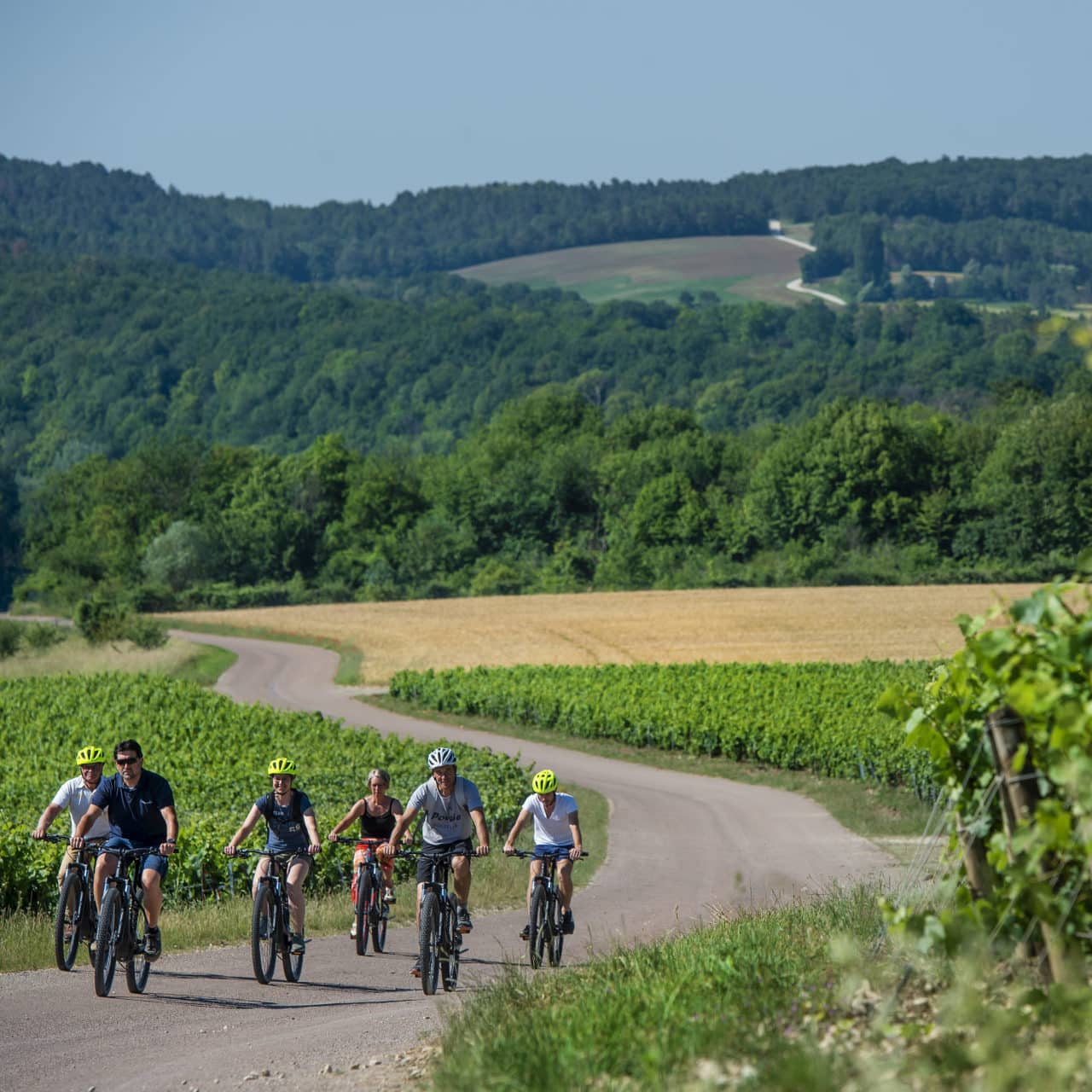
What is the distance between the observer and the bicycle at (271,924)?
12258 millimetres

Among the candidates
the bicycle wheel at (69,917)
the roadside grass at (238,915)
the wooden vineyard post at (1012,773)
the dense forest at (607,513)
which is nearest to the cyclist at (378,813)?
the roadside grass at (238,915)

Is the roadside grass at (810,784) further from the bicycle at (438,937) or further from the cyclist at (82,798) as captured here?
the cyclist at (82,798)

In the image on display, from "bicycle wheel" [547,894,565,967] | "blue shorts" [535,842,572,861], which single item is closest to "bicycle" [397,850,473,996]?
"bicycle wheel" [547,894,565,967]

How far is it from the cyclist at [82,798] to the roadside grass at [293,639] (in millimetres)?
38163

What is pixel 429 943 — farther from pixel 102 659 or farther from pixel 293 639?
pixel 293 639

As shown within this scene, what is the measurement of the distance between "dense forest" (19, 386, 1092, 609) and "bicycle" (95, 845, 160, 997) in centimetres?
7323

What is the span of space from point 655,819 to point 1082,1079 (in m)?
21.1

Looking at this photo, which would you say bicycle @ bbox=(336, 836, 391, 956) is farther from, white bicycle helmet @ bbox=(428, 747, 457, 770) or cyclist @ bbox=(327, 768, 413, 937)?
white bicycle helmet @ bbox=(428, 747, 457, 770)

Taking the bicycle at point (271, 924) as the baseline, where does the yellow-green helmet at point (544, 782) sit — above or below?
above

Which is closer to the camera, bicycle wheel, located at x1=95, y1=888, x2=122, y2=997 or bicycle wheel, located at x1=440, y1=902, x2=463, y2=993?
bicycle wheel, located at x1=95, y1=888, x2=122, y2=997

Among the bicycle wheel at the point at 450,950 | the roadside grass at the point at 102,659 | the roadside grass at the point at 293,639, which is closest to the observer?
the bicycle wheel at the point at 450,950

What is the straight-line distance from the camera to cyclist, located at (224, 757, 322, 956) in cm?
1257

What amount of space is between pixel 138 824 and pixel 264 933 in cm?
133

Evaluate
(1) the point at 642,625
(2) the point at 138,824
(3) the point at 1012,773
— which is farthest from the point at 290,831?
(1) the point at 642,625
